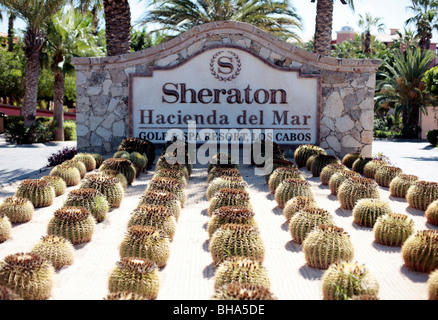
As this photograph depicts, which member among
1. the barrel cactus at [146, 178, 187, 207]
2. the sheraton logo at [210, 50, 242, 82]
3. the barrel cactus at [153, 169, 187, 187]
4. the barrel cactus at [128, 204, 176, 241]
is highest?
the sheraton logo at [210, 50, 242, 82]

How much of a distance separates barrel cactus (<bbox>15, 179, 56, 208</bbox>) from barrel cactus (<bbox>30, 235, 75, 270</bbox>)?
2777 mm

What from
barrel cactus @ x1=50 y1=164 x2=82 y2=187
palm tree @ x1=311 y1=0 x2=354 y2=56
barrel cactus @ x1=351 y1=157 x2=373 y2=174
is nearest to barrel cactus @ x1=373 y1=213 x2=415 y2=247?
barrel cactus @ x1=351 y1=157 x2=373 y2=174

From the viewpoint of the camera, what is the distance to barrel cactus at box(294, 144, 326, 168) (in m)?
12.4

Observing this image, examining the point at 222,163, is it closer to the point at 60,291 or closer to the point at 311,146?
the point at 311,146

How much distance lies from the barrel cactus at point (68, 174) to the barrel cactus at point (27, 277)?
5387mm

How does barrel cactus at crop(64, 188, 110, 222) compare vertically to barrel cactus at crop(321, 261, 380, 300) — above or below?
above

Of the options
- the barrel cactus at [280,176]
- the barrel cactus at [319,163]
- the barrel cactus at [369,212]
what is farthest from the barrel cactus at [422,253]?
the barrel cactus at [319,163]

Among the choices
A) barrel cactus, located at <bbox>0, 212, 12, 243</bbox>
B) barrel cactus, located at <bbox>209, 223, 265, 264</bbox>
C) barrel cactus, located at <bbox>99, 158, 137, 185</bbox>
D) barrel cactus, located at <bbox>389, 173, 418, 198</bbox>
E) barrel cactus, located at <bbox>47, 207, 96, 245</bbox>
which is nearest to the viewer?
barrel cactus, located at <bbox>209, 223, 265, 264</bbox>

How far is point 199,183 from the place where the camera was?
34.1ft

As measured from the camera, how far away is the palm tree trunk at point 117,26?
1517cm

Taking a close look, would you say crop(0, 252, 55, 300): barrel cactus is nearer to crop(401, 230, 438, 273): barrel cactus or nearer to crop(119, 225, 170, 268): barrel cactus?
crop(119, 225, 170, 268): barrel cactus

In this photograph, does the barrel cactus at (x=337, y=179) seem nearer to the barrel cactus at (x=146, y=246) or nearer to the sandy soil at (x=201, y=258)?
the sandy soil at (x=201, y=258)
